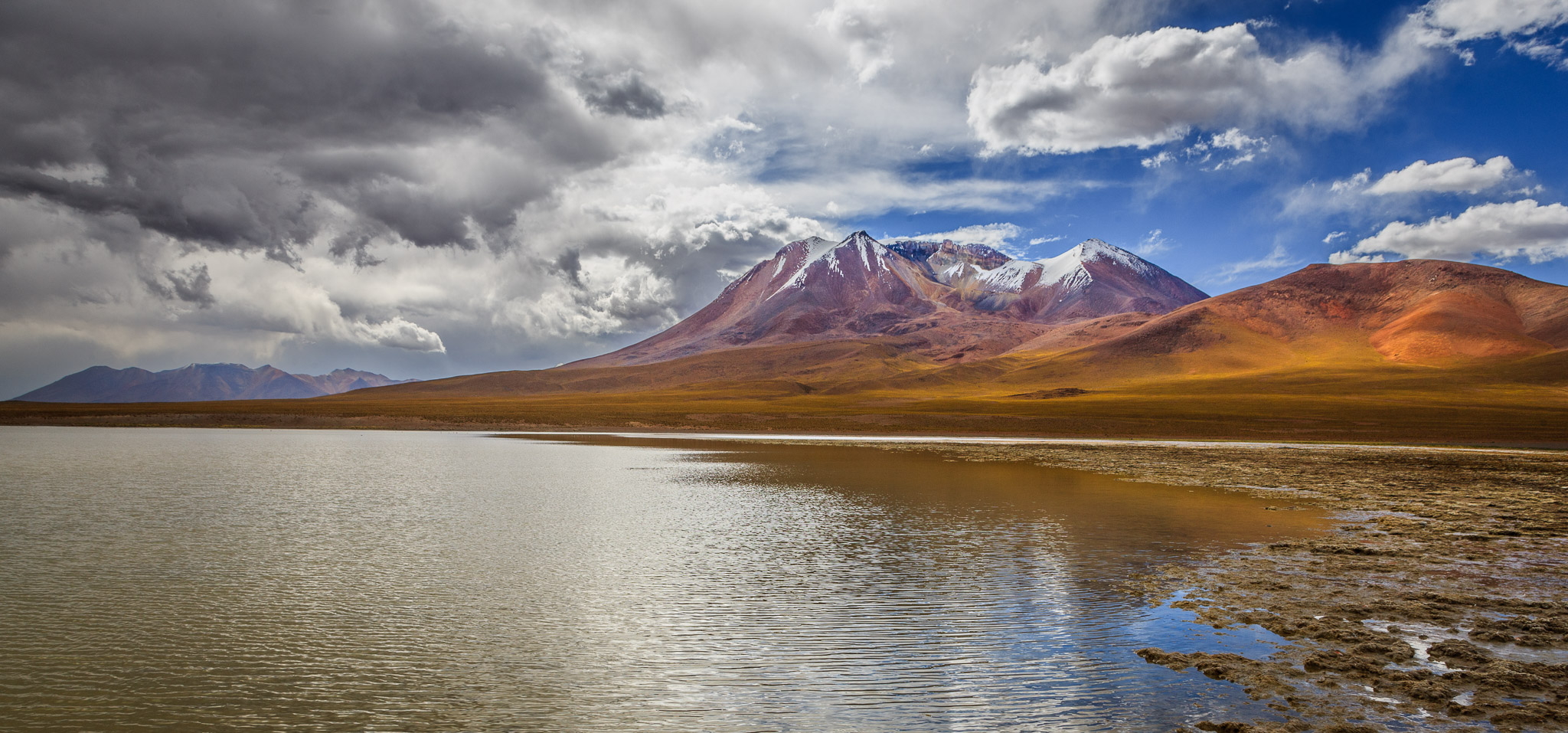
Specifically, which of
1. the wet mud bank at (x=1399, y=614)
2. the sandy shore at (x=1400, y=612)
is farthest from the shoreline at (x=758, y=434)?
the wet mud bank at (x=1399, y=614)

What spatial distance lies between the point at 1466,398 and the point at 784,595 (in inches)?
6681

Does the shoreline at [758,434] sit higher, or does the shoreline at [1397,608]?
the shoreline at [758,434]

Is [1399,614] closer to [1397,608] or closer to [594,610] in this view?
[1397,608]

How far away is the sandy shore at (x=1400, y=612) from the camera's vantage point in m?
10.1

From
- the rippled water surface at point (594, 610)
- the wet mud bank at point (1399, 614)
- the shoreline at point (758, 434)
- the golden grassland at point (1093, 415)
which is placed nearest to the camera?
the wet mud bank at point (1399, 614)

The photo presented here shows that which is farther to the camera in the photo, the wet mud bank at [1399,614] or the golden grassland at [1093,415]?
the golden grassland at [1093,415]

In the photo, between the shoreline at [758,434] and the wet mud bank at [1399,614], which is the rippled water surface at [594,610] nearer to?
the wet mud bank at [1399,614]

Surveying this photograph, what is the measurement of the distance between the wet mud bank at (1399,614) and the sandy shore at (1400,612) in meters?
0.04

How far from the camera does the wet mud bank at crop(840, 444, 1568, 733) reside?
33.2 feet

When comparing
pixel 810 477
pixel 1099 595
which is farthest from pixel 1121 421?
pixel 1099 595

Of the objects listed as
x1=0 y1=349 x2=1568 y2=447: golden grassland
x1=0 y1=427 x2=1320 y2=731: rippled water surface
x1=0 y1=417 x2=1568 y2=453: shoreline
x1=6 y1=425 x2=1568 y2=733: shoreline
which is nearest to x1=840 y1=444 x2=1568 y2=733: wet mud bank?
x1=6 y1=425 x2=1568 y2=733: shoreline

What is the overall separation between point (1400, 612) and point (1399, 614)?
149 mm

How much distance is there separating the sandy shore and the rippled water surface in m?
0.98

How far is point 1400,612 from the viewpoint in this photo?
14805 millimetres
